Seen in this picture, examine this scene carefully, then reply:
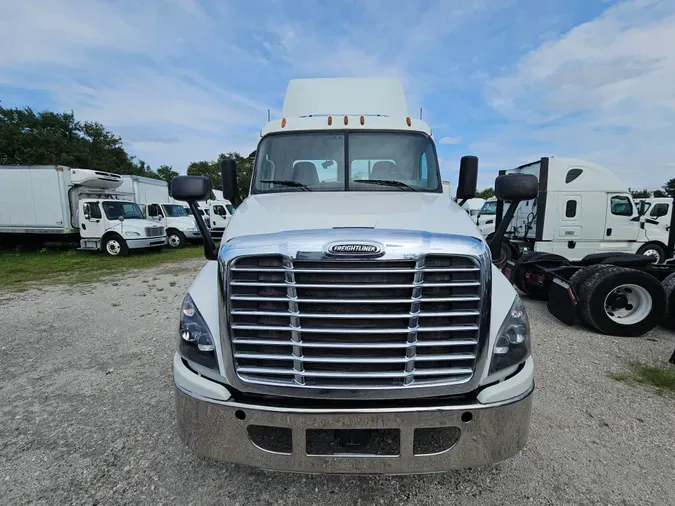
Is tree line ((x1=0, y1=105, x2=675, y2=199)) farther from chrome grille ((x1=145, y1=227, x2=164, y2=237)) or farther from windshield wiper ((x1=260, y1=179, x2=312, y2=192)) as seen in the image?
windshield wiper ((x1=260, y1=179, x2=312, y2=192))

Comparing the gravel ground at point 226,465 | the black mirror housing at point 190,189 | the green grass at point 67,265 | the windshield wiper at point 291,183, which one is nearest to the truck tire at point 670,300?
the gravel ground at point 226,465

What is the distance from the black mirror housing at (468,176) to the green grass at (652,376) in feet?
8.45

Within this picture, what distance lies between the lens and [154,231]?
15.0 metres

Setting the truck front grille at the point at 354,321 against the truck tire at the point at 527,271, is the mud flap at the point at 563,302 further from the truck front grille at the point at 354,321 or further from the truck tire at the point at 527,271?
the truck front grille at the point at 354,321

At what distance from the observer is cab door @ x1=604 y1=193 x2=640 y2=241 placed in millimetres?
10219

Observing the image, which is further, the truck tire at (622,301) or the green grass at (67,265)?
the green grass at (67,265)

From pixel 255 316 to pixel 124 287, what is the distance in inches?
319

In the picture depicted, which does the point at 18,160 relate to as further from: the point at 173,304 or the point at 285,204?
the point at 285,204

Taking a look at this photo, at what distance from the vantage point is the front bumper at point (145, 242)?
14055 mm

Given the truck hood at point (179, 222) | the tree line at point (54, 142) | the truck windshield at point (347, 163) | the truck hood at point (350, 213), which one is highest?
the tree line at point (54, 142)

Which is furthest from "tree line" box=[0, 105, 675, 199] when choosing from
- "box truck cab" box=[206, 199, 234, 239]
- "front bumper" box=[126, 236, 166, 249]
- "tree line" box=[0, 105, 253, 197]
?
"front bumper" box=[126, 236, 166, 249]

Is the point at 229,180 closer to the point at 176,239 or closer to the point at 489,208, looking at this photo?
the point at 176,239

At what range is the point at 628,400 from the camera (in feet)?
11.5

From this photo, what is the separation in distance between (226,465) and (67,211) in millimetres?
15813
